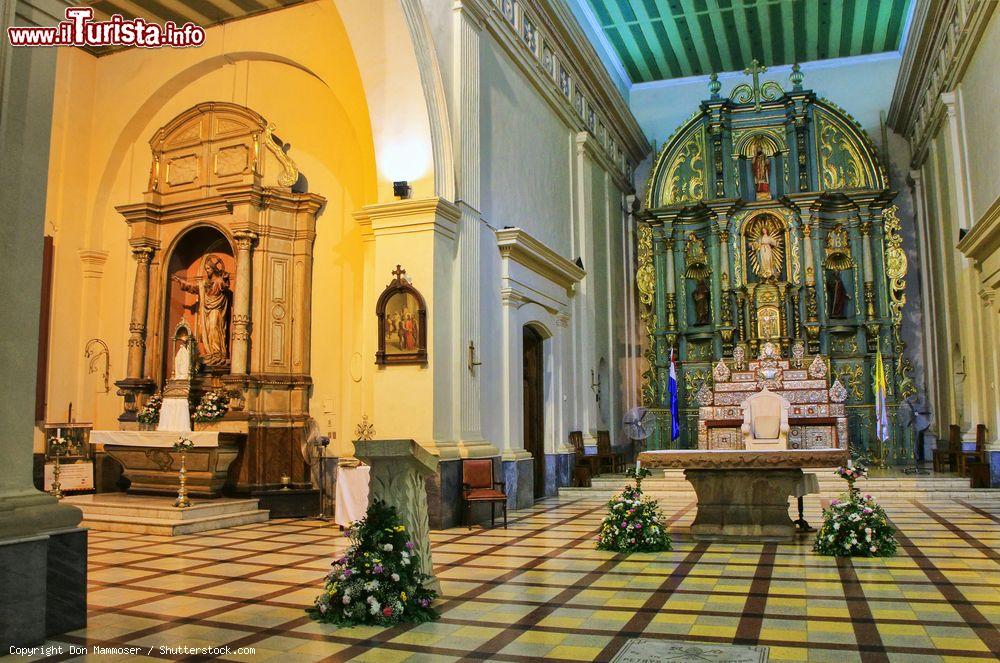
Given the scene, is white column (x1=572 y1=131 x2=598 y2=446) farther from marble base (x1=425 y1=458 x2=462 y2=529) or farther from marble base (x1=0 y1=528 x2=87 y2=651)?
marble base (x1=0 y1=528 x2=87 y2=651)

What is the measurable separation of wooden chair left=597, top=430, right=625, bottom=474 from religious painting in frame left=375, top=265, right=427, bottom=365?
702 cm

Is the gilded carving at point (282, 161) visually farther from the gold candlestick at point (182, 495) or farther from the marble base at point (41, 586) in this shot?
the marble base at point (41, 586)

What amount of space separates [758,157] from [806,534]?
39.8 ft

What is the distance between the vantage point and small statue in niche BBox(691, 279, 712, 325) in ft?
61.6

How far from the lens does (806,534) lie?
8719 millimetres

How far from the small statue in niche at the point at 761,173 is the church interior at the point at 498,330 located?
0.23 feet

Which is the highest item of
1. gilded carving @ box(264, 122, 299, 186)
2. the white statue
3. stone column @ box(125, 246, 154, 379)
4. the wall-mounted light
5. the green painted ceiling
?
the green painted ceiling

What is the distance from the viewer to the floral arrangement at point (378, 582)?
5074 mm

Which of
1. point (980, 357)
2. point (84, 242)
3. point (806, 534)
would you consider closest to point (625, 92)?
point (980, 357)

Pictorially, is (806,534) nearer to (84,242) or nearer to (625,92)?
(84,242)

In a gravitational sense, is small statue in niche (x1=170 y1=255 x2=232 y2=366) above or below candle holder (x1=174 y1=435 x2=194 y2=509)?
above

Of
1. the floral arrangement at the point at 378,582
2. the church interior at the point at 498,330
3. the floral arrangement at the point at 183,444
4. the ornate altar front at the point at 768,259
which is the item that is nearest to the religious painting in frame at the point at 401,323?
the church interior at the point at 498,330

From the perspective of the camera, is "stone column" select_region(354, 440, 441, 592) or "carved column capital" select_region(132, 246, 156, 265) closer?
"stone column" select_region(354, 440, 441, 592)

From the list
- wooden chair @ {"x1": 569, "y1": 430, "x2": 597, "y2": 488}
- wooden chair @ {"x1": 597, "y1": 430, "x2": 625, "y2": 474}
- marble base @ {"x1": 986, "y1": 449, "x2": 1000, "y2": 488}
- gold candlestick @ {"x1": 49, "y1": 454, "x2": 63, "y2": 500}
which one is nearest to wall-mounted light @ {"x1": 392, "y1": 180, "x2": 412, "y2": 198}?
gold candlestick @ {"x1": 49, "y1": 454, "x2": 63, "y2": 500}
